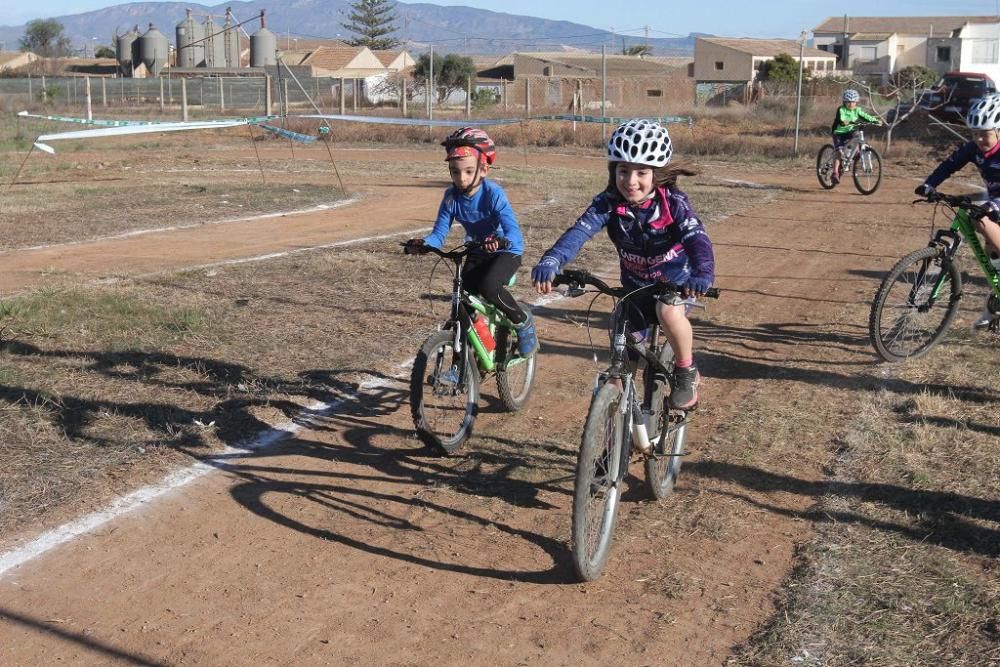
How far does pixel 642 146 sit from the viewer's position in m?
4.85

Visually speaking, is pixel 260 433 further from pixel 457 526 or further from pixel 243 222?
pixel 243 222

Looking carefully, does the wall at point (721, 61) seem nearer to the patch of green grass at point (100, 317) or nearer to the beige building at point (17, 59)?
the beige building at point (17, 59)

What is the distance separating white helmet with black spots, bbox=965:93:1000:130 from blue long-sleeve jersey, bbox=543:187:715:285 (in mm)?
3908

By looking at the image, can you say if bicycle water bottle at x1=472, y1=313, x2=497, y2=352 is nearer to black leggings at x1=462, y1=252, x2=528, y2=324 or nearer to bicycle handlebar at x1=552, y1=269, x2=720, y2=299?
black leggings at x1=462, y1=252, x2=528, y2=324

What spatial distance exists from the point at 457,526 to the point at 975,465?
2905mm

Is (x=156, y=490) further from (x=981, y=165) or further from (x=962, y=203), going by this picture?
(x=981, y=165)

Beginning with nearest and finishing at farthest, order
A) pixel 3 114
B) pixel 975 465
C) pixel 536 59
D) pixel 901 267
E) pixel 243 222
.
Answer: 1. pixel 975 465
2. pixel 901 267
3. pixel 243 222
4. pixel 3 114
5. pixel 536 59

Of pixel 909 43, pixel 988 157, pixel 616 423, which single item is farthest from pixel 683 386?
pixel 909 43

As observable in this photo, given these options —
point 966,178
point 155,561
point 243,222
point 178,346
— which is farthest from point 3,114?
point 155,561

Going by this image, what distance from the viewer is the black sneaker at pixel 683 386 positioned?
17.0ft

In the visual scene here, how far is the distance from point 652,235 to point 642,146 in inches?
19.1

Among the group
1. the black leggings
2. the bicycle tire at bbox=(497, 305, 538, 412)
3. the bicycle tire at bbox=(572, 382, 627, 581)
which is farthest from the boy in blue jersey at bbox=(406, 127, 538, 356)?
the bicycle tire at bbox=(572, 382, 627, 581)

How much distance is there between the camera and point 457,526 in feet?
17.1

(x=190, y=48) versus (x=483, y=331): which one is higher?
(x=190, y=48)
